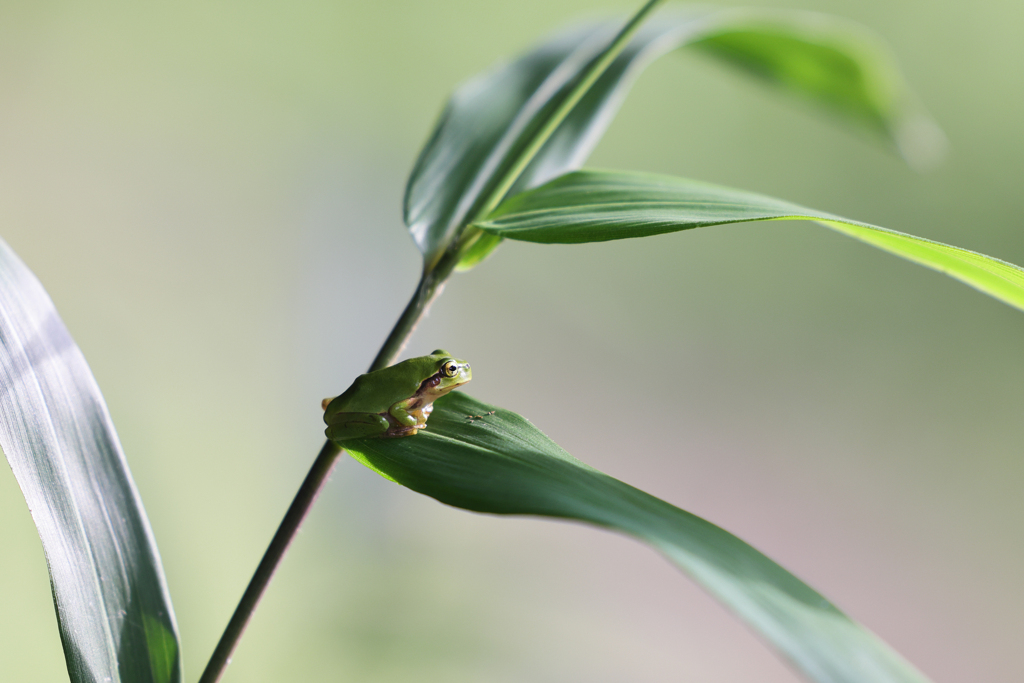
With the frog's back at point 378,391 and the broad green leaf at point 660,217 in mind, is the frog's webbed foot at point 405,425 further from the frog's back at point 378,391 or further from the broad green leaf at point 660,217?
the broad green leaf at point 660,217

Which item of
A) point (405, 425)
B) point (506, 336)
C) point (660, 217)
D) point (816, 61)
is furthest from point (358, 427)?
point (506, 336)

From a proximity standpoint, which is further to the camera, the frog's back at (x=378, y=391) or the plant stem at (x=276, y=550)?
the frog's back at (x=378, y=391)

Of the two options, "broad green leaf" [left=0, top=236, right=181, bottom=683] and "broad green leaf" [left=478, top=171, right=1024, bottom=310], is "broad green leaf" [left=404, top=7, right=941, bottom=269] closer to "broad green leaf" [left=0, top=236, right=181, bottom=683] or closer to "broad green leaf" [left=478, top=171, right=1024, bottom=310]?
"broad green leaf" [left=478, top=171, right=1024, bottom=310]

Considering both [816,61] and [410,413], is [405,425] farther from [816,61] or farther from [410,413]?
[816,61]

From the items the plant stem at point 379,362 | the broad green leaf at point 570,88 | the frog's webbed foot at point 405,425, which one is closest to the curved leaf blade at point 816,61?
the broad green leaf at point 570,88

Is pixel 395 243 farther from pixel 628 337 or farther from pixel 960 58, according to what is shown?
pixel 960 58

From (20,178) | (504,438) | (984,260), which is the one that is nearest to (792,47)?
(984,260)

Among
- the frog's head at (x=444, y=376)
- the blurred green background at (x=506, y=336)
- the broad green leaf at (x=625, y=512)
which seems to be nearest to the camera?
the broad green leaf at (x=625, y=512)
